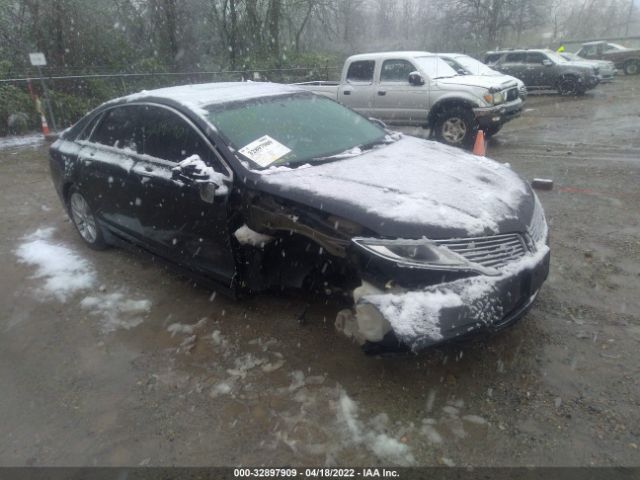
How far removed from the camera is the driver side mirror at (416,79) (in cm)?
859

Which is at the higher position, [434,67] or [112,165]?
[434,67]

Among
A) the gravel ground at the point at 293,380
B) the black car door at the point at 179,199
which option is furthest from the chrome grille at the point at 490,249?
the black car door at the point at 179,199

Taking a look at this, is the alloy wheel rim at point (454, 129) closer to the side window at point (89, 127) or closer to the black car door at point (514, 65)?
the side window at point (89, 127)

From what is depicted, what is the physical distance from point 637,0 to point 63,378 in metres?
72.8

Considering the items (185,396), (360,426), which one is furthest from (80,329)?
(360,426)

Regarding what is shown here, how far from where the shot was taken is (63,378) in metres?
2.98

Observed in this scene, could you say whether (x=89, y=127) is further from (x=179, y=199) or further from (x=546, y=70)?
(x=546, y=70)

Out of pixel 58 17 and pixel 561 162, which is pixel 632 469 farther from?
pixel 58 17

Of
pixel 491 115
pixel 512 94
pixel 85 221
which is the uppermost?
pixel 512 94

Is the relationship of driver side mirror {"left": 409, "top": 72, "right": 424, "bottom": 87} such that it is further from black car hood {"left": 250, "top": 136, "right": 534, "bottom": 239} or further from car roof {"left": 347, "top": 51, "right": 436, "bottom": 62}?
black car hood {"left": 250, "top": 136, "right": 534, "bottom": 239}

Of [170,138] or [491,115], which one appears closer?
[170,138]

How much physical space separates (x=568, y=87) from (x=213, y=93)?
601 inches

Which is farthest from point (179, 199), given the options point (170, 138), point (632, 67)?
point (632, 67)

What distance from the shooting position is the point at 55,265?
4582 mm
